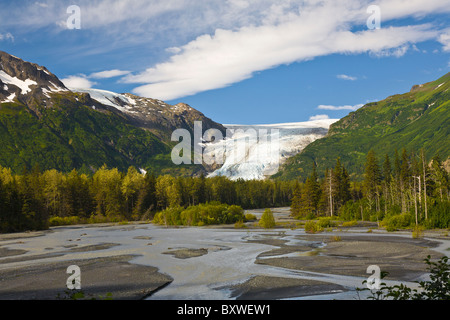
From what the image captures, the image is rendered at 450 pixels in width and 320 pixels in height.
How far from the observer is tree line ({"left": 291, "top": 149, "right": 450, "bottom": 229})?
2767 inches

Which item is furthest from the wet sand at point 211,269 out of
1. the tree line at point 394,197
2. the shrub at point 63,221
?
the shrub at point 63,221

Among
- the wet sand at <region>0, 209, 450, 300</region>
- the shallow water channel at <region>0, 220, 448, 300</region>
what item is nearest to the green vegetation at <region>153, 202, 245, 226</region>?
the shallow water channel at <region>0, 220, 448, 300</region>

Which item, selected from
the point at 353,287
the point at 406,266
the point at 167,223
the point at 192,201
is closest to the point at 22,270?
the point at 353,287

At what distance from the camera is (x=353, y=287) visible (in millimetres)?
23266

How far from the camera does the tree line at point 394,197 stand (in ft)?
231

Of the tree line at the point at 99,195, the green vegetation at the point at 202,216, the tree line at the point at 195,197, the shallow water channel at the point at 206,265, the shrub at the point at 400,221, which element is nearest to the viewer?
the shallow water channel at the point at 206,265

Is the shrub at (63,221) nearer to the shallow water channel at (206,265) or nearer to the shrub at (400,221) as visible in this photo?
the shallow water channel at (206,265)

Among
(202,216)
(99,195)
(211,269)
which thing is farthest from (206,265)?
(99,195)

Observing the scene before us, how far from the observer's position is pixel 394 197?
95375 millimetres

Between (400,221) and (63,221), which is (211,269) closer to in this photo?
(400,221)

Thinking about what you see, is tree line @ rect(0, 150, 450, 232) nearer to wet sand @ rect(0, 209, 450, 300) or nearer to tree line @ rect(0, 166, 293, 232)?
tree line @ rect(0, 166, 293, 232)

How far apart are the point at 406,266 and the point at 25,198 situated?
250ft

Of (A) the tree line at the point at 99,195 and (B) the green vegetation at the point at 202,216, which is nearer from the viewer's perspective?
(B) the green vegetation at the point at 202,216
